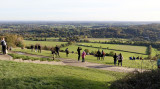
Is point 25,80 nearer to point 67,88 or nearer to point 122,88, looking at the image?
point 67,88

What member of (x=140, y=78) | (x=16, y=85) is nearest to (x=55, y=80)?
(x=16, y=85)

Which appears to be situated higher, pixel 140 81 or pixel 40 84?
pixel 40 84

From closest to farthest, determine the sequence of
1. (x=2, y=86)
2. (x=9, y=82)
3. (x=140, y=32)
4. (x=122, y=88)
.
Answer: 1. (x=2, y=86)
2. (x=9, y=82)
3. (x=122, y=88)
4. (x=140, y=32)

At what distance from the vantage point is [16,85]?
7164 millimetres

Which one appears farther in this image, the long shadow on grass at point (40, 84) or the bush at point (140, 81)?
the bush at point (140, 81)

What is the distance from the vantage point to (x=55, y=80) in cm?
843

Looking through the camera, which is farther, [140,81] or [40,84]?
[140,81]

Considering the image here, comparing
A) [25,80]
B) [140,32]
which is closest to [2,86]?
[25,80]

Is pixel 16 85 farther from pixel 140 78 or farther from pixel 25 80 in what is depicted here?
pixel 140 78

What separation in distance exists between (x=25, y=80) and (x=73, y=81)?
2.55 metres

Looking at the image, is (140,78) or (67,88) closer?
(67,88)

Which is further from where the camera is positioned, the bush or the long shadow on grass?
the bush

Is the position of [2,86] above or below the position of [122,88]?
above

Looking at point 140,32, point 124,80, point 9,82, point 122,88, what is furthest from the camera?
point 140,32
